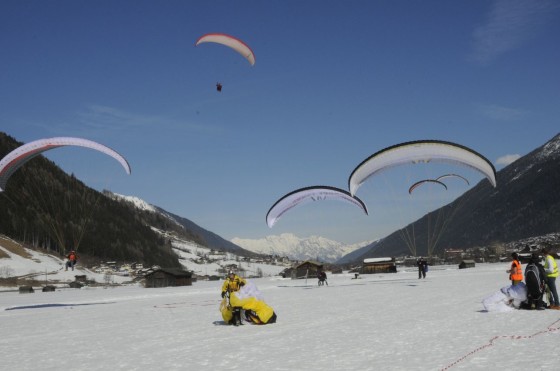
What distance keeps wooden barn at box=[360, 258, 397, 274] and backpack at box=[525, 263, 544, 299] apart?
2135 inches

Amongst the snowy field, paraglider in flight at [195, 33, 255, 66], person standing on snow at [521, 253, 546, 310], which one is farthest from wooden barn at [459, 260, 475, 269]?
person standing on snow at [521, 253, 546, 310]

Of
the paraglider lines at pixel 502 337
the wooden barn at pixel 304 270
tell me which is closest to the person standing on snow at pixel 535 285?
the paraglider lines at pixel 502 337

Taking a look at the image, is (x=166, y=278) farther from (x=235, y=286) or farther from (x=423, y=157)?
(x=235, y=286)

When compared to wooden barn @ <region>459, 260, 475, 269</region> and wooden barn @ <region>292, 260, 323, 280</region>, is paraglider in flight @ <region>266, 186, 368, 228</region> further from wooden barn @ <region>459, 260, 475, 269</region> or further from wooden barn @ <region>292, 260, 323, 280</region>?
wooden barn @ <region>459, 260, 475, 269</region>

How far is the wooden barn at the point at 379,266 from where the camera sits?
67.8 m

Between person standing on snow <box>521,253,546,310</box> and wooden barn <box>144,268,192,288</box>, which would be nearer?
person standing on snow <box>521,253,546,310</box>

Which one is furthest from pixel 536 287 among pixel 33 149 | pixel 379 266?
pixel 379 266

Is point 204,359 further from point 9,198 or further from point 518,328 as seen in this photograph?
point 9,198

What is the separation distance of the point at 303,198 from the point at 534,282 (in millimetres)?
18631

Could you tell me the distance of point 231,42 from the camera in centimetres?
2502

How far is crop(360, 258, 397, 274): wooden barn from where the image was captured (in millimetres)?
67750

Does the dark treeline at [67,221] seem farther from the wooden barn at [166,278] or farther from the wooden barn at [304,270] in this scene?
the wooden barn at [304,270]

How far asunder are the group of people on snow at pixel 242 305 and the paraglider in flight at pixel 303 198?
17.2 m

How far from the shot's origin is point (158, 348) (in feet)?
32.4
